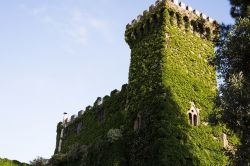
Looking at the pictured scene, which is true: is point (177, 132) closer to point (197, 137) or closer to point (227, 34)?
point (197, 137)

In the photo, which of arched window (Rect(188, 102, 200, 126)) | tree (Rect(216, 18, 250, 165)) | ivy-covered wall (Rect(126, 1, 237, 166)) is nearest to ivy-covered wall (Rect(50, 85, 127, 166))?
ivy-covered wall (Rect(126, 1, 237, 166))

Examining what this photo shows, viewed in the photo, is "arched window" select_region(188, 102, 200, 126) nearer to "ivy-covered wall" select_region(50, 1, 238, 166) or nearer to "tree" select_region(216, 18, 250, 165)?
"ivy-covered wall" select_region(50, 1, 238, 166)

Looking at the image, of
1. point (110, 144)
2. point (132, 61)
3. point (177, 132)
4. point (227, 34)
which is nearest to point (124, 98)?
point (132, 61)

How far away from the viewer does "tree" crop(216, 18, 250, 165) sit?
65.5 ft

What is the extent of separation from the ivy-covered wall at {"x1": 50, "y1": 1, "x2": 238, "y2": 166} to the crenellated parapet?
0.07 m

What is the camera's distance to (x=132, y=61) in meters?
31.3

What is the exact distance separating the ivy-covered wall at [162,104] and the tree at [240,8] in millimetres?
3151

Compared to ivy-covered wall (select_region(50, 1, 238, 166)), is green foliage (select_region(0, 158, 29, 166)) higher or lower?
lower

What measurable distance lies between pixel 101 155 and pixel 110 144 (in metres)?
1.07

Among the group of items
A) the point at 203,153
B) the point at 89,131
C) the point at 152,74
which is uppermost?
the point at 152,74

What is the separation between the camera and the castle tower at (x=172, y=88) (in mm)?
24859

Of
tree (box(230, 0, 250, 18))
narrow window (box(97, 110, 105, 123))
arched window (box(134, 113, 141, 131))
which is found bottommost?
arched window (box(134, 113, 141, 131))

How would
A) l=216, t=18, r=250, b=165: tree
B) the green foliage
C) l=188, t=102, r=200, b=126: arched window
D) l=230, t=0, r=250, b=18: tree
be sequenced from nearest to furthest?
l=216, t=18, r=250, b=165: tree, l=230, t=0, r=250, b=18: tree, l=188, t=102, r=200, b=126: arched window, the green foliage

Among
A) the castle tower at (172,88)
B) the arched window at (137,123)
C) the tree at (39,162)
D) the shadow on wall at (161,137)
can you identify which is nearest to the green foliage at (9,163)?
the tree at (39,162)
